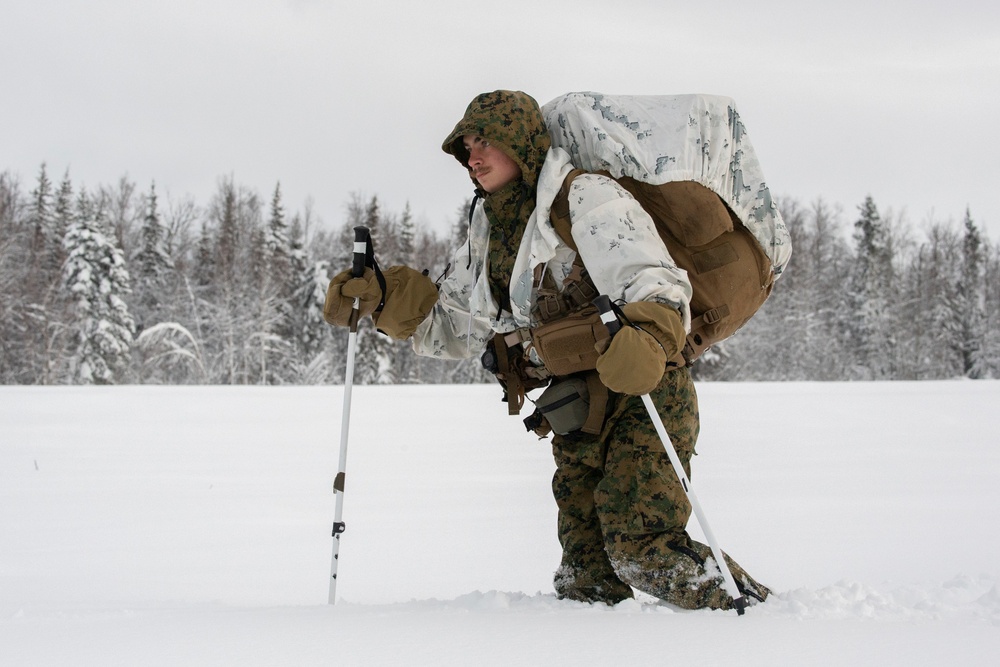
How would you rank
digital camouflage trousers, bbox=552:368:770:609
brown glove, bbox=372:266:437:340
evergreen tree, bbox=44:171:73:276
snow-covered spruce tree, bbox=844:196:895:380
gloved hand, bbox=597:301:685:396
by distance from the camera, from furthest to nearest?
snow-covered spruce tree, bbox=844:196:895:380 < evergreen tree, bbox=44:171:73:276 < brown glove, bbox=372:266:437:340 < digital camouflage trousers, bbox=552:368:770:609 < gloved hand, bbox=597:301:685:396

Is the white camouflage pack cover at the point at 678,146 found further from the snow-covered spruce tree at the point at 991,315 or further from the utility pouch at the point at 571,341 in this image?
the snow-covered spruce tree at the point at 991,315

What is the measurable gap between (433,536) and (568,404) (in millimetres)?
2424

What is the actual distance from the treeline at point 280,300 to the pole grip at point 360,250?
32.3 metres

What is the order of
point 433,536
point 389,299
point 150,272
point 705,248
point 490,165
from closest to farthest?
point 705,248
point 490,165
point 389,299
point 433,536
point 150,272

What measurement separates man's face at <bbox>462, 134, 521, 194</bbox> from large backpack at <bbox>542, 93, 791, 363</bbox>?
255mm

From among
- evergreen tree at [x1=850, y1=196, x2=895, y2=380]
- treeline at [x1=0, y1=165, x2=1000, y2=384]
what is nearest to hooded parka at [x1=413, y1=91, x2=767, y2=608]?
treeline at [x1=0, y1=165, x2=1000, y2=384]

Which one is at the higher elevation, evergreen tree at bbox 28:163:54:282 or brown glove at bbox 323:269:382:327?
evergreen tree at bbox 28:163:54:282

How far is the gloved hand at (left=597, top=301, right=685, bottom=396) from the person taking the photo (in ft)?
7.94

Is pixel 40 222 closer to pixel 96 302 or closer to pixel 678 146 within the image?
pixel 96 302

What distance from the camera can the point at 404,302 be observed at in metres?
3.51

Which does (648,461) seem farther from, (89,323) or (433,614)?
(89,323)

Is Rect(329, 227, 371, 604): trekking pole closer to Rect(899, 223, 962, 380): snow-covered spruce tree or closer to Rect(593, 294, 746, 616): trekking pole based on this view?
Rect(593, 294, 746, 616): trekking pole

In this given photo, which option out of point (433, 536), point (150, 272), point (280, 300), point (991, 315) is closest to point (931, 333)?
point (991, 315)

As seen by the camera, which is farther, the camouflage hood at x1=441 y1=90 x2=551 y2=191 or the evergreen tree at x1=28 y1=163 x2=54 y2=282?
the evergreen tree at x1=28 y1=163 x2=54 y2=282
